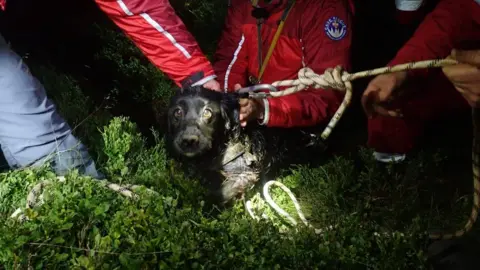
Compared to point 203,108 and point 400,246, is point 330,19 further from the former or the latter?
point 400,246

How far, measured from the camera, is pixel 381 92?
293 cm

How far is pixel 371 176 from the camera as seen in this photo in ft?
11.3

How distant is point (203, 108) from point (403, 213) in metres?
1.37

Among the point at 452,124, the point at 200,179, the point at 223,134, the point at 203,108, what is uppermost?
the point at 203,108

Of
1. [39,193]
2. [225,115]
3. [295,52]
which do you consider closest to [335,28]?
[295,52]

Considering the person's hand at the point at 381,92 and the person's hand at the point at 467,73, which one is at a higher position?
the person's hand at the point at 467,73

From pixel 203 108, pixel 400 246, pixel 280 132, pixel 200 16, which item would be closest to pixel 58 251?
pixel 203 108

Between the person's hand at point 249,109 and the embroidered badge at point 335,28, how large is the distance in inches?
31.5

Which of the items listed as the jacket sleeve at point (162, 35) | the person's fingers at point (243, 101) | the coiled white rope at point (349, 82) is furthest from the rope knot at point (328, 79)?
the jacket sleeve at point (162, 35)

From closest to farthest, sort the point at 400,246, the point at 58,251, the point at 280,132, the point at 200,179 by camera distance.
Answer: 1. the point at 58,251
2. the point at 400,246
3. the point at 200,179
4. the point at 280,132

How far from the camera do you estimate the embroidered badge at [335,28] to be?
3588 mm

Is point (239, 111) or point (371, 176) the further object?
point (371, 176)

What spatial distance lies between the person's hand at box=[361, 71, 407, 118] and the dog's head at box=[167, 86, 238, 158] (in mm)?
750

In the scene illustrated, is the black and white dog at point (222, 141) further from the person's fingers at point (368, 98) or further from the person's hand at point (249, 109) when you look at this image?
the person's fingers at point (368, 98)
